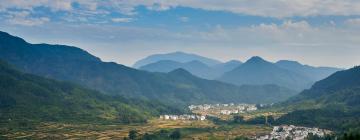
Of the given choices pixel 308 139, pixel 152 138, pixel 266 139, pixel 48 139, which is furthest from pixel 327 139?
pixel 48 139

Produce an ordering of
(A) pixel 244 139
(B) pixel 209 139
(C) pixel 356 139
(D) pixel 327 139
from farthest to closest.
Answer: (B) pixel 209 139
(A) pixel 244 139
(D) pixel 327 139
(C) pixel 356 139

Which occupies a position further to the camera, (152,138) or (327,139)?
(152,138)

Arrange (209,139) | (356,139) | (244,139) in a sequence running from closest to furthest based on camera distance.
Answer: (356,139) < (244,139) < (209,139)

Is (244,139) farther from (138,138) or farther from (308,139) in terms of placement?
(138,138)

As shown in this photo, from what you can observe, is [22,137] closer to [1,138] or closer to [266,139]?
[1,138]

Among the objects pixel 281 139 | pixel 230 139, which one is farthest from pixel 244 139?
pixel 281 139

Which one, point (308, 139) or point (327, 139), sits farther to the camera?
point (308, 139)

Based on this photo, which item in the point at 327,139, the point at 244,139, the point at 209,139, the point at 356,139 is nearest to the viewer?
the point at 356,139
